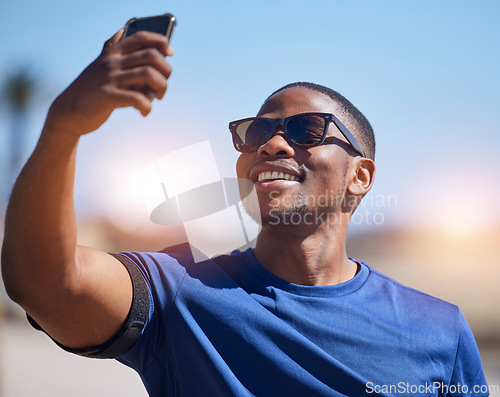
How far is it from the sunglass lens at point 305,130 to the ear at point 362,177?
39 cm

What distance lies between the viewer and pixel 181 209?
3148mm

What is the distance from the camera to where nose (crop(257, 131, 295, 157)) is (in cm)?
307

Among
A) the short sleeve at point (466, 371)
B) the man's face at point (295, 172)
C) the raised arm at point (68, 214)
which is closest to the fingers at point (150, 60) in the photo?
the raised arm at point (68, 214)

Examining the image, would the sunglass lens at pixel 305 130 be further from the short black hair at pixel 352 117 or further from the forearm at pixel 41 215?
the forearm at pixel 41 215

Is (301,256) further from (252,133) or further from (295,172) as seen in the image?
(252,133)

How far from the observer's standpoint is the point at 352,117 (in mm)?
3561

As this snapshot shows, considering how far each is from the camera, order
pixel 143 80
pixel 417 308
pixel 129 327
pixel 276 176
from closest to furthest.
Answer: pixel 143 80 < pixel 129 327 < pixel 417 308 < pixel 276 176

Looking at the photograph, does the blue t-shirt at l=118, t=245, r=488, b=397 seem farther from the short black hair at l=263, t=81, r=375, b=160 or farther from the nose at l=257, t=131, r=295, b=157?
the short black hair at l=263, t=81, r=375, b=160

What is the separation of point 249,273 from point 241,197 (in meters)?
0.55

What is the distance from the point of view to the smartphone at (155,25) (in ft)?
5.44

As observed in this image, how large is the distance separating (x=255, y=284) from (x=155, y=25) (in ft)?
4.89

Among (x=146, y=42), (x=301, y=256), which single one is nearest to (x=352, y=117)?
(x=301, y=256)

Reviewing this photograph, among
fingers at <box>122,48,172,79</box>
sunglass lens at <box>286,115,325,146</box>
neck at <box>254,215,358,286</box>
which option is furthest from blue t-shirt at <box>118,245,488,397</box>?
fingers at <box>122,48,172,79</box>

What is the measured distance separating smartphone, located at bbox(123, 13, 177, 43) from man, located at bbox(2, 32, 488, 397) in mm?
68
